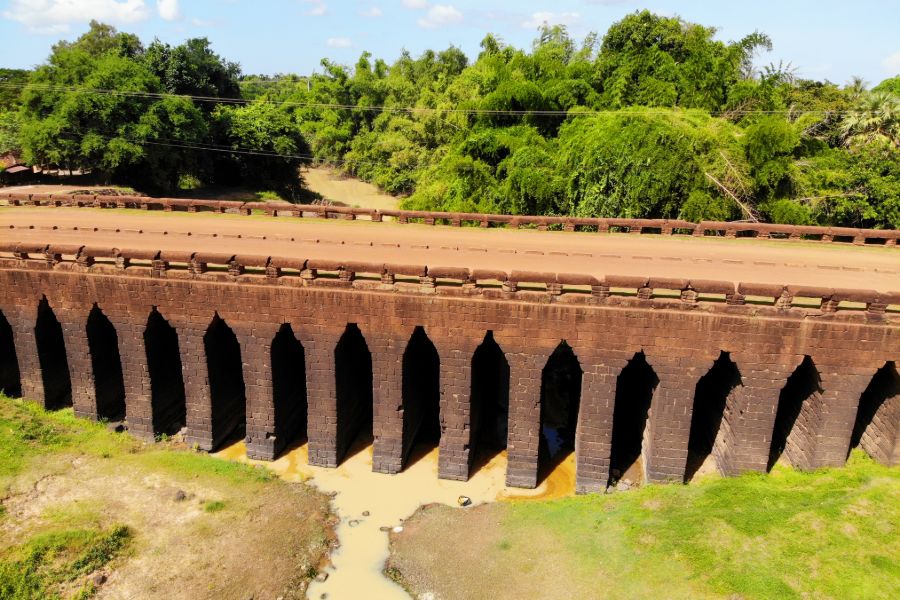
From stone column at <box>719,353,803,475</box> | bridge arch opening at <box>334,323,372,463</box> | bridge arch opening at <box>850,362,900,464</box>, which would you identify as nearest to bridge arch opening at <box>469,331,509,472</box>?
bridge arch opening at <box>334,323,372,463</box>

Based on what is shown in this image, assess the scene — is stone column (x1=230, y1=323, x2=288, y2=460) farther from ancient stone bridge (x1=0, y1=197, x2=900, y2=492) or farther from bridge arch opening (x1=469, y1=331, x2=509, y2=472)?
bridge arch opening (x1=469, y1=331, x2=509, y2=472)

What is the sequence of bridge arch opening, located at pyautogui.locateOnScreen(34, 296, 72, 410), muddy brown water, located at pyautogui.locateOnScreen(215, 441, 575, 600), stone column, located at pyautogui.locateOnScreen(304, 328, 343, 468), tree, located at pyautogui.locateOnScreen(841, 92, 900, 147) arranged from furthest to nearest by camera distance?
tree, located at pyautogui.locateOnScreen(841, 92, 900, 147) → bridge arch opening, located at pyautogui.locateOnScreen(34, 296, 72, 410) → stone column, located at pyautogui.locateOnScreen(304, 328, 343, 468) → muddy brown water, located at pyautogui.locateOnScreen(215, 441, 575, 600)

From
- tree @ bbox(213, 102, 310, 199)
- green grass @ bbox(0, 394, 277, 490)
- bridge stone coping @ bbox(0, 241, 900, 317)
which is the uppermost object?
tree @ bbox(213, 102, 310, 199)

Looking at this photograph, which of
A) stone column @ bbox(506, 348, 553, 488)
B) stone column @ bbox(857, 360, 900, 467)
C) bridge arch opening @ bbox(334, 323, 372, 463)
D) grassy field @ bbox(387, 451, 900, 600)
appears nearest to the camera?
grassy field @ bbox(387, 451, 900, 600)

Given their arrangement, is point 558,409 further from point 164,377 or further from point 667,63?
point 667,63

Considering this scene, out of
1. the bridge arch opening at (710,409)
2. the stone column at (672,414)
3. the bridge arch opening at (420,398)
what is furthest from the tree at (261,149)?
the stone column at (672,414)

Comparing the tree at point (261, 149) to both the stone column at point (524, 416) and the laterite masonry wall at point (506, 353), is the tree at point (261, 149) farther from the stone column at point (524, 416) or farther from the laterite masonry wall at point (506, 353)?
the stone column at point (524, 416)

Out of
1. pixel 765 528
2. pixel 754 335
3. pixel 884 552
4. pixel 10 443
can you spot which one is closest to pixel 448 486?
pixel 765 528

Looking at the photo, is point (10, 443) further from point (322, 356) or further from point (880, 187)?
point (880, 187)
